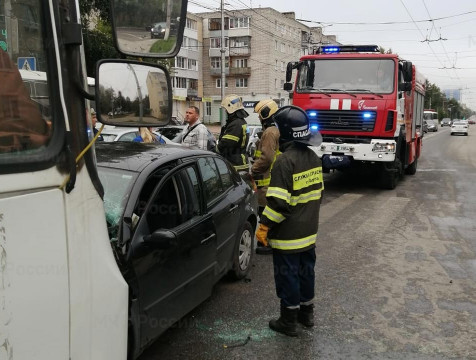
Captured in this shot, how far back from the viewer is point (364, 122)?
9.77m

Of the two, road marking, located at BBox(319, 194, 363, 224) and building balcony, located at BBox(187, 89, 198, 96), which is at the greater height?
building balcony, located at BBox(187, 89, 198, 96)

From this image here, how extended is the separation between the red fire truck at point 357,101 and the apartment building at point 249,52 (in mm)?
45846

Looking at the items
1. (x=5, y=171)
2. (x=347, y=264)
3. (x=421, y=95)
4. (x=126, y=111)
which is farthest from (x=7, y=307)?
(x=421, y=95)

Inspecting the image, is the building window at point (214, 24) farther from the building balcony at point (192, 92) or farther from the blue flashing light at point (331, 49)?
the blue flashing light at point (331, 49)

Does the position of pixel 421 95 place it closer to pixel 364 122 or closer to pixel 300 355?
pixel 364 122

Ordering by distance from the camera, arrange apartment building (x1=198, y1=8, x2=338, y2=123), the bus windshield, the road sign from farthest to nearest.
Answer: apartment building (x1=198, y1=8, x2=338, y2=123)
the bus windshield
the road sign

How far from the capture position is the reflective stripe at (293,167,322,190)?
351cm

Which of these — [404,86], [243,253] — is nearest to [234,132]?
[243,253]

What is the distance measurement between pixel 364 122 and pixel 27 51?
29.6 feet

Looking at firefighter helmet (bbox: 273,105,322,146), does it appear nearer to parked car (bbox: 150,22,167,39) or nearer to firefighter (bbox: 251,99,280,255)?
firefighter (bbox: 251,99,280,255)

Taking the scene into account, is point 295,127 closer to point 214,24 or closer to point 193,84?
point 193,84

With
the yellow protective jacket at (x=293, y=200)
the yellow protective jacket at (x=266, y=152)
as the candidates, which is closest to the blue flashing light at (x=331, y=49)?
the yellow protective jacket at (x=266, y=152)

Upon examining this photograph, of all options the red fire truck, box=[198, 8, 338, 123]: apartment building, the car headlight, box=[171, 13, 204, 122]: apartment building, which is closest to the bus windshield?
the red fire truck

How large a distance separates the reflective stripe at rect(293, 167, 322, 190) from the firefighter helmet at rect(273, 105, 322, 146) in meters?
0.23
